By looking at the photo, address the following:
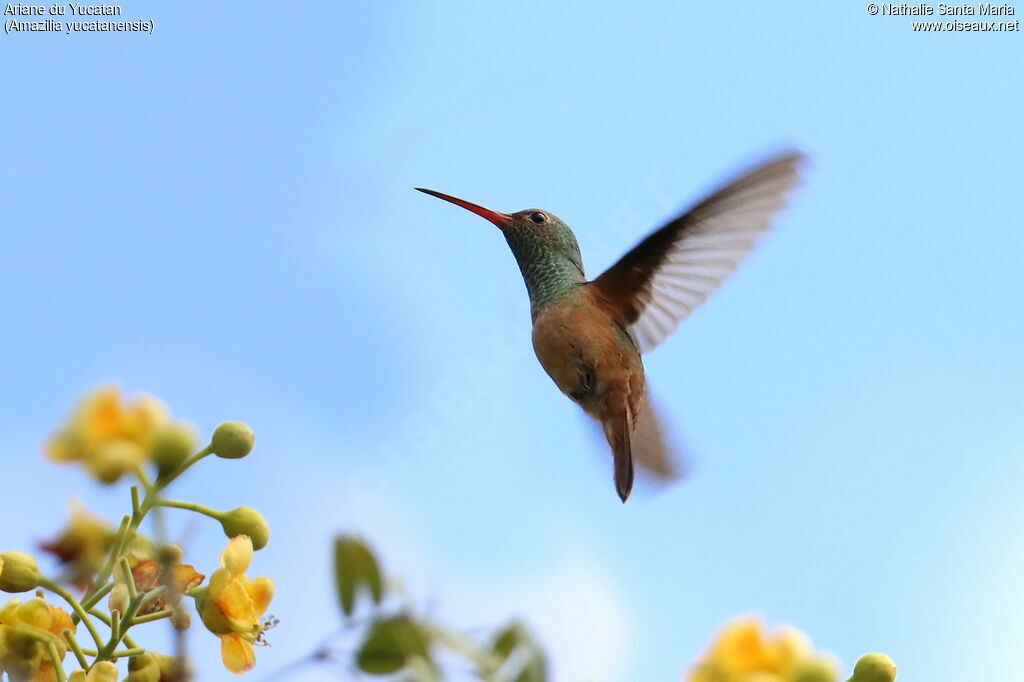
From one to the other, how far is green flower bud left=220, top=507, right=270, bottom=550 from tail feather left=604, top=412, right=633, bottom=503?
1193 mm

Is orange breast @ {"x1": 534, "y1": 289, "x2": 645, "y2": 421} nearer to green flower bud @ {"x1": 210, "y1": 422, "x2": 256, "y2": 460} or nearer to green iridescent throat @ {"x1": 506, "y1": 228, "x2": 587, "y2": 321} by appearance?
green iridescent throat @ {"x1": 506, "y1": 228, "x2": 587, "y2": 321}

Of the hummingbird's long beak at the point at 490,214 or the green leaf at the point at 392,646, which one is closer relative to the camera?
the green leaf at the point at 392,646

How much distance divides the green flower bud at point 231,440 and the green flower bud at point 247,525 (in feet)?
0.41

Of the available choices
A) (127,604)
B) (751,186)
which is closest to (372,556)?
(127,604)

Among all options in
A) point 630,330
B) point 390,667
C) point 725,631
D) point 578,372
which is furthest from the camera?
point 630,330

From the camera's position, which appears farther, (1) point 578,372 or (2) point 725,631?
(1) point 578,372

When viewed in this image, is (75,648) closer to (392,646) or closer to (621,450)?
(392,646)

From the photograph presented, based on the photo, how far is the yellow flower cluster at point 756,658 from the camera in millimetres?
1654

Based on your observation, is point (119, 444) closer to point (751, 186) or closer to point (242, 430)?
point (242, 430)

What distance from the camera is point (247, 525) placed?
7.82 ft

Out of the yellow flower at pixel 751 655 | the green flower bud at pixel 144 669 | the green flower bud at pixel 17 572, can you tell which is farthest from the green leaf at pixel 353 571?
the green flower bud at pixel 17 572

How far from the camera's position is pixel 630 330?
4.07 meters

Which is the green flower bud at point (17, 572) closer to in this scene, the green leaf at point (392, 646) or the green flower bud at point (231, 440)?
the green flower bud at point (231, 440)

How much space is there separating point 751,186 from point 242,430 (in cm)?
176
